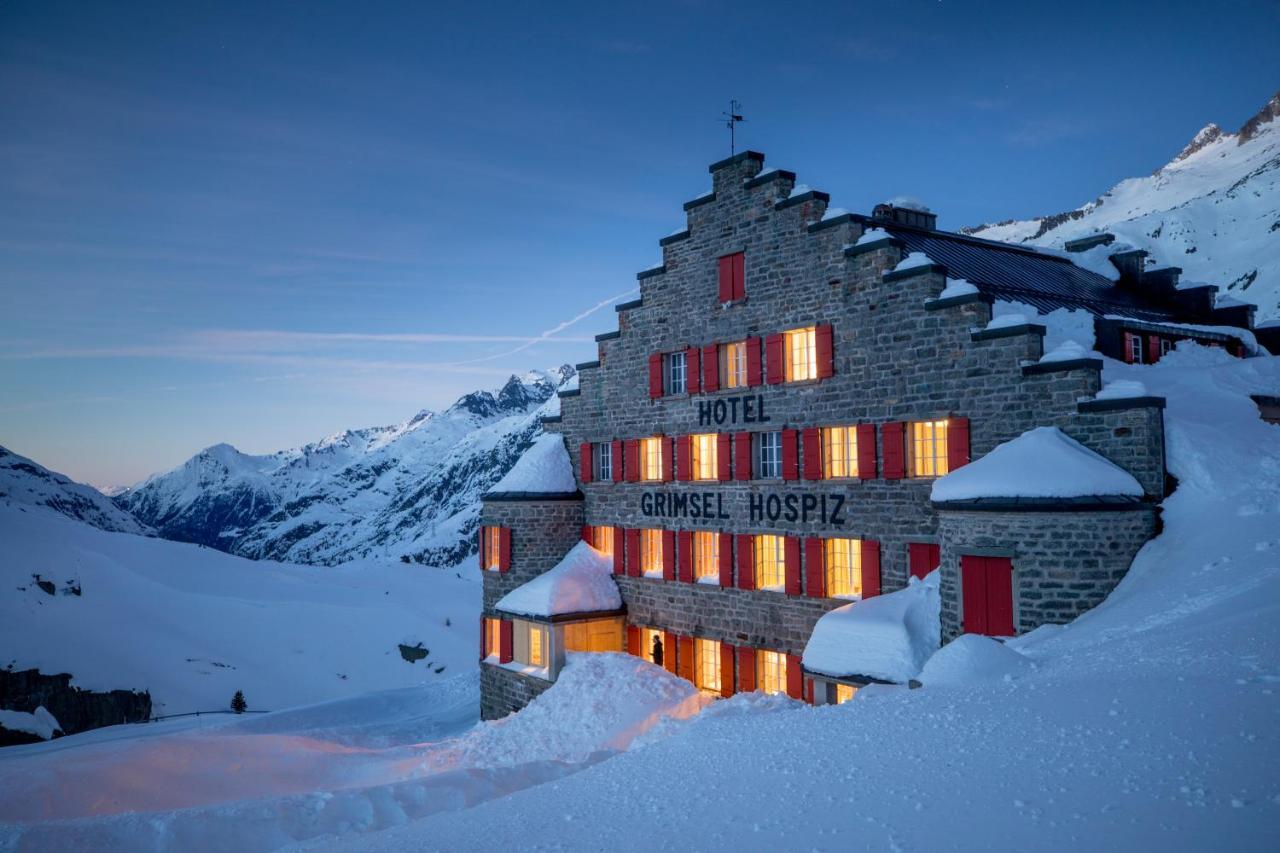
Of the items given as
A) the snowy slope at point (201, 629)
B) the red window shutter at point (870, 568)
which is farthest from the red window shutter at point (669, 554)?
the snowy slope at point (201, 629)

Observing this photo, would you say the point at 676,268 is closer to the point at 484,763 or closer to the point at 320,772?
the point at 484,763

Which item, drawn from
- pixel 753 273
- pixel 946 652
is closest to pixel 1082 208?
pixel 753 273

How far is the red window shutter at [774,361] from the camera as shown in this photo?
843 inches

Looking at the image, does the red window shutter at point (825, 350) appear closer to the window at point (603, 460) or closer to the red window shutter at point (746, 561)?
the red window shutter at point (746, 561)

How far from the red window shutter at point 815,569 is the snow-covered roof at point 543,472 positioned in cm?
879

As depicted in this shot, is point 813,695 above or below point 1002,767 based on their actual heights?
below

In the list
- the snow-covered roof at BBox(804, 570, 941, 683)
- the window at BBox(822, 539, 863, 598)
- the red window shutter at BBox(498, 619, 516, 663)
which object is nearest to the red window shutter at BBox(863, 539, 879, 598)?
the window at BBox(822, 539, 863, 598)

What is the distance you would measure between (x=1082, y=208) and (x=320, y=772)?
465 feet

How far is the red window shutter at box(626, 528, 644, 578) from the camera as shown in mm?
25297

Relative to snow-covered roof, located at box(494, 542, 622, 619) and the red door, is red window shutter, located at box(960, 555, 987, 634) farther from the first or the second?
snow-covered roof, located at box(494, 542, 622, 619)

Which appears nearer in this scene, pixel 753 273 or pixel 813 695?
pixel 813 695

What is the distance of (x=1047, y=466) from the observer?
50.5 ft

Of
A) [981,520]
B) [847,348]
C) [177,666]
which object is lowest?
[177,666]

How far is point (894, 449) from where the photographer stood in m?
19.1
